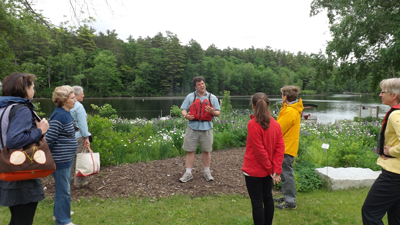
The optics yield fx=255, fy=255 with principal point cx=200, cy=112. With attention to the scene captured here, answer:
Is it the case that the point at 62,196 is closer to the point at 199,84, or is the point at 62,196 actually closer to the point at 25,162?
the point at 25,162

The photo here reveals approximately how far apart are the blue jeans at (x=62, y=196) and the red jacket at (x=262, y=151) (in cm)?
197

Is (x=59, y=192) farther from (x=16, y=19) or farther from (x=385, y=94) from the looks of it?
(x=16, y=19)

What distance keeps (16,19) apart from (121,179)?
358 inches

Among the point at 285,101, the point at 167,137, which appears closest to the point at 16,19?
the point at 167,137

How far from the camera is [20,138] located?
2002mm

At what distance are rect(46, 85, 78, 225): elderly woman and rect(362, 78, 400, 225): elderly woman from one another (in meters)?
3.01

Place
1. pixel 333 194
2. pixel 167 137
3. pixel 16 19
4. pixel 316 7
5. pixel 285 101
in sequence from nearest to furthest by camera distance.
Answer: pixel 285 101 → pixel 333 194 → pixel 167 137 → pixel 16 19 → pixel 316 7

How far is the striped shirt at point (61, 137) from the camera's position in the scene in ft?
8.80

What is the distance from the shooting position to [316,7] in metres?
18.6

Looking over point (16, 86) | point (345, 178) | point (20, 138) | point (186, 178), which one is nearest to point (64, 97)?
point (16, 86)

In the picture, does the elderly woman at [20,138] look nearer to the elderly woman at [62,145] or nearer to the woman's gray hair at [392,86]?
the elderly woman at [62,145]

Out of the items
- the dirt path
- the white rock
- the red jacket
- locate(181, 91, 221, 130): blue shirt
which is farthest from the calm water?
the red jacket

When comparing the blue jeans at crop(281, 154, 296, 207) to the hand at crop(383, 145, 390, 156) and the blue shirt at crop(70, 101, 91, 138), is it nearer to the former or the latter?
the hand at crop(383, 145, 390, 156)

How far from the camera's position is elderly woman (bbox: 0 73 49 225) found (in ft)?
6.64
